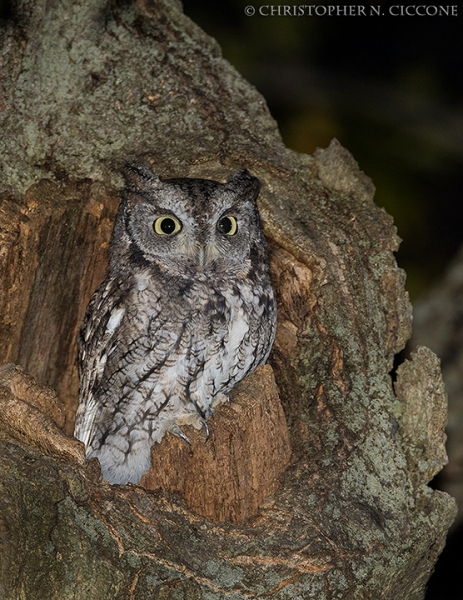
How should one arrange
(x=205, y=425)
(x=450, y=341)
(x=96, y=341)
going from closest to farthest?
(x=205, y=425), (x=96, y=341), (x=450, y=341)

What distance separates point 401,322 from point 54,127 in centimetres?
165

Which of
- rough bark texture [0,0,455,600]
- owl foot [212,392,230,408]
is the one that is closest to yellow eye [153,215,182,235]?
rough bark texture [0,0,455,600]

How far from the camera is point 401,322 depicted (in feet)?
10.5

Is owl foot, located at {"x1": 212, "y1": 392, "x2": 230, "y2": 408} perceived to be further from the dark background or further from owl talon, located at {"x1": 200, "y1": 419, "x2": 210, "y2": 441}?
the dark background

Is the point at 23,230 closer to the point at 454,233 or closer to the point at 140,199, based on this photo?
the point at 140,199

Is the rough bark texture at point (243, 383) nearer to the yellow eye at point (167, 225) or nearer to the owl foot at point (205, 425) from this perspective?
the owl foot at point (205, 425)

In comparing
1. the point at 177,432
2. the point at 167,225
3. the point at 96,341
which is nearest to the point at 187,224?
the point at 167,225

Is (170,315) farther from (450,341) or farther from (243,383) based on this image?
(450,341)

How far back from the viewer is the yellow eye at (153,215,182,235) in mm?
3201

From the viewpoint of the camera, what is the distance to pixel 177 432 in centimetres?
305

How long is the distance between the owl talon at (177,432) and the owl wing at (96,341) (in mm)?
344

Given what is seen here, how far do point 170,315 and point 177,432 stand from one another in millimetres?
456

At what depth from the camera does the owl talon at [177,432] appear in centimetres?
295

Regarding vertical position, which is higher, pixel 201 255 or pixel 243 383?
pixel 201 255
